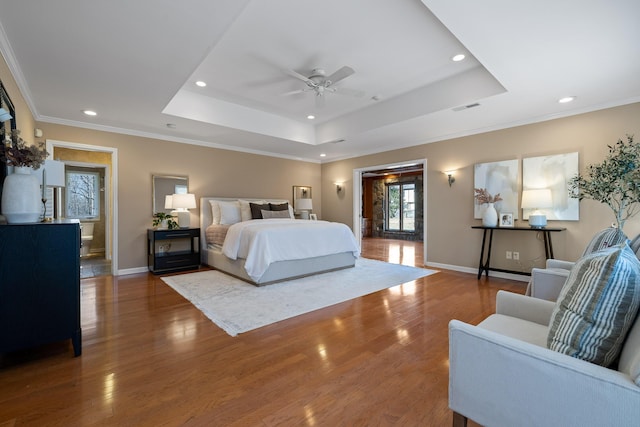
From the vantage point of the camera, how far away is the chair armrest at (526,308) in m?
1.63

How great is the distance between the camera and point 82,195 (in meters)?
6.50

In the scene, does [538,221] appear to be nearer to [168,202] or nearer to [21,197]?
[21,197]

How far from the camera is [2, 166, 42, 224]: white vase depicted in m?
1.98

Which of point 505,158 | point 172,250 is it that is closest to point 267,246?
point 172,250

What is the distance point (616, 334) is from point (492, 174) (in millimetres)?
4279

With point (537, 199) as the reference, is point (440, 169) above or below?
above

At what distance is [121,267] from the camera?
15.8 feet

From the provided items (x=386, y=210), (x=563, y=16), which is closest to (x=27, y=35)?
(x=563, y=16)

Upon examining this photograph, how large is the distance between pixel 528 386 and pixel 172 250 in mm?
5527

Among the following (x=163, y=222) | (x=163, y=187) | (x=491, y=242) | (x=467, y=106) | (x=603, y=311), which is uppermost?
(x=467, y=106)

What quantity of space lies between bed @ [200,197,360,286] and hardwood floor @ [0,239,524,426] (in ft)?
3.68

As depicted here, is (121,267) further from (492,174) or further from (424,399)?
(492,174)

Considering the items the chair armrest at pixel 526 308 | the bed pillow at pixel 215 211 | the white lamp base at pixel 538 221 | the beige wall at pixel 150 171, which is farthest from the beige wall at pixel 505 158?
the bed pillow at pixel 215 211

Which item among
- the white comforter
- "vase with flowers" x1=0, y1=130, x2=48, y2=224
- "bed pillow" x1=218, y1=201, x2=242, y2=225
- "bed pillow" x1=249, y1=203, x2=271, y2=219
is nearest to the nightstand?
"bed pillow" x1=218, y1=201, x2=242, y2=225
